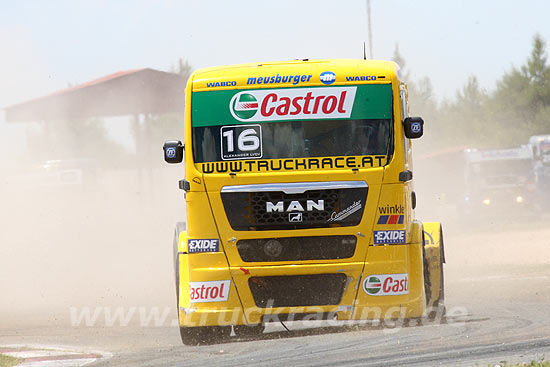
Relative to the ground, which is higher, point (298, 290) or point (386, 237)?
point (386, 237)

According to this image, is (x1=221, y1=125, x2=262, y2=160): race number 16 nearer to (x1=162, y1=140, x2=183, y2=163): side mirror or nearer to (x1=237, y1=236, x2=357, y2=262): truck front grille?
(x1=162, y1=140, x2=183, y2=163): side mirror

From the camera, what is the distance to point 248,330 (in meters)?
11.6

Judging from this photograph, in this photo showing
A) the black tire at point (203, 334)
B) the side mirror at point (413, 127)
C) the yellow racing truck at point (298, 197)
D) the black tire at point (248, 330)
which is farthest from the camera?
the black tire at point (248, 330)

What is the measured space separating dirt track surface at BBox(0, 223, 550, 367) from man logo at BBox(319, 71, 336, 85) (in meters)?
2.66

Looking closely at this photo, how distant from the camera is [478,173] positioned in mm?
39625

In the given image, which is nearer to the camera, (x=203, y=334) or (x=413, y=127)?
(x=413, y=127)

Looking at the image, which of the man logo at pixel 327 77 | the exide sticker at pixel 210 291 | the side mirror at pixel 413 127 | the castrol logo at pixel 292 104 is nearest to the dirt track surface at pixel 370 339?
the exide sticker at pixel 210 291

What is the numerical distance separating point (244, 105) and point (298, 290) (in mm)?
1960

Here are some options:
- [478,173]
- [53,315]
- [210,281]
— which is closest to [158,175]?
[478,173]

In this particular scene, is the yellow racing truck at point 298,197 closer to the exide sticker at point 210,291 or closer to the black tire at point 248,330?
the exide sticker at point 210,291

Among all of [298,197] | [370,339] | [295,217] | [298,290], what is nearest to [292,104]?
[298,197]

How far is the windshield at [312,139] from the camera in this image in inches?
407

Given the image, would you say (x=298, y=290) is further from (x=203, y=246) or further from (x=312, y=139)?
(x=312, y=139)

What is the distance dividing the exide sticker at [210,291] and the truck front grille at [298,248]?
14.2 inches
